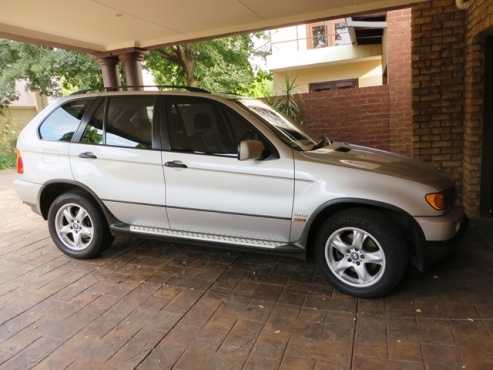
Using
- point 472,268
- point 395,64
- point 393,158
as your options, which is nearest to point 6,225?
point 393,158

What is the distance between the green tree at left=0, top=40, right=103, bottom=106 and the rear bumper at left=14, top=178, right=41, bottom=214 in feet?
26.6

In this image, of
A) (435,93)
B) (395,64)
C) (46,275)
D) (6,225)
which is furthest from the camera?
(395,64)

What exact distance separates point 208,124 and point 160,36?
3.49 meters

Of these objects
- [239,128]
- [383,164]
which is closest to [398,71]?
[383,164]

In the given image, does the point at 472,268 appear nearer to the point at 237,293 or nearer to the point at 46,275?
the point at 237,293

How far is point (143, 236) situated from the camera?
4297mm

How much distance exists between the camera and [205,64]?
1388 centimetres

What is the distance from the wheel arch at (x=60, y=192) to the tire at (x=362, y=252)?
2.36 metres

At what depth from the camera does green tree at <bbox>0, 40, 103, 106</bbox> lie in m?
12.0

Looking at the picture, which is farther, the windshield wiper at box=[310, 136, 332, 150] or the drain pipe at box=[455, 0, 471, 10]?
the drain pipe at box=[455, 0, 471, 10]

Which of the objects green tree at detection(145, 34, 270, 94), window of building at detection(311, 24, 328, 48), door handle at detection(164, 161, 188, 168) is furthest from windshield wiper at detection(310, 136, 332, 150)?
window of building at detection(311, 24, 328, 48)

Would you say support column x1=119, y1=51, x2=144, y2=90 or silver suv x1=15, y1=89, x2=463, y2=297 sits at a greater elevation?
support column x1=119, y1=51, x2=144, y2=90

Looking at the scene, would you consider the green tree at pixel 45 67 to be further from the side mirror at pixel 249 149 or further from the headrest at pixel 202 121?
the side mirror at pixel 249 149

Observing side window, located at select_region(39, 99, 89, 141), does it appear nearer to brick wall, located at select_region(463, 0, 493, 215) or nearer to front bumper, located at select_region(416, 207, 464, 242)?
front bumper, located at select_region(416, 207, 464, 242)
